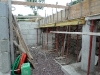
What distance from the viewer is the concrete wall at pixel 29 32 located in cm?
1035

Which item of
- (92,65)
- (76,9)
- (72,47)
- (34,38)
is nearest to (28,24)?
(34,38)

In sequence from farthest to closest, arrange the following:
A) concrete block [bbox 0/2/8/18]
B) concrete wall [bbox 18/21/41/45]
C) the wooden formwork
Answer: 1. concrete wall [bbox 18/21/41/45]
2. the wooden formwork
3. concrete block [bbox 0/2/8/18]

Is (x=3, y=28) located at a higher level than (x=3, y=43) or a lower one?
higher

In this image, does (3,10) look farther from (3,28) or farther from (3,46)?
(3,46)

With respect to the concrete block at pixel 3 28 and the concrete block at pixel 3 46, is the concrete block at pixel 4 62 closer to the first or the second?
the concrete block at pixel 3 46

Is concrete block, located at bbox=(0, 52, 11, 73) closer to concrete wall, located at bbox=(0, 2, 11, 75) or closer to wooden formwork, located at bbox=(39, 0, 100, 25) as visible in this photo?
concrete wall, located at bbox=(0, 2, 11, 75)

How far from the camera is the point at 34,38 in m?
10.7

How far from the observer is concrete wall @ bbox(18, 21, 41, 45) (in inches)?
408

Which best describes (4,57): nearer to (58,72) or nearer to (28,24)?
(58,72)

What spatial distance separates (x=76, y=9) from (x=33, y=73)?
9.37 ft

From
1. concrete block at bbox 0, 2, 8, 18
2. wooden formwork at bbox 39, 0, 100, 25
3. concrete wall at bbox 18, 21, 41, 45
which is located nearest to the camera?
concrete block at bbox 0, 2, 8, 18

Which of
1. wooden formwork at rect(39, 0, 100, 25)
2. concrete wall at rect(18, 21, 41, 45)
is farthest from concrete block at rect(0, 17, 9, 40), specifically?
concrete wall at rect(18, 21, 41, 45)

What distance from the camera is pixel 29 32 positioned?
10.5 metres

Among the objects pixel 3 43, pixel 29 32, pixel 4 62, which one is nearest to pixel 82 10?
pixel 3 43
